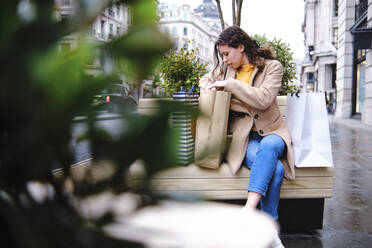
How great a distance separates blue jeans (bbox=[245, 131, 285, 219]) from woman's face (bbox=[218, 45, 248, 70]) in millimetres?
658

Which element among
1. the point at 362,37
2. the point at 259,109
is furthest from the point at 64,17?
the point at 362,37

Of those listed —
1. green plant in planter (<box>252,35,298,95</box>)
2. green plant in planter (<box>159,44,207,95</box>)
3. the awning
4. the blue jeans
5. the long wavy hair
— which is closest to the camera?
the blue jeans

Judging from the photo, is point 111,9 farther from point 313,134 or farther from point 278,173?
point 313,134

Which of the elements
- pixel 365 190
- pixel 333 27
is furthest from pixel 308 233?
pixel 333 27

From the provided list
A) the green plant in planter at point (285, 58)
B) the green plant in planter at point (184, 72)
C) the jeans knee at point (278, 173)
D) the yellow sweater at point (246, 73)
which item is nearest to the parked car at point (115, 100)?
the jeans knee at point (278, 173)

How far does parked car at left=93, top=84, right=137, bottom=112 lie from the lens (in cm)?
43

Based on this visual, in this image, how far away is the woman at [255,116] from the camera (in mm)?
2441

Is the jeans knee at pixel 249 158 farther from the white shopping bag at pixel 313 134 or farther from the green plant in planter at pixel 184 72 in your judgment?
the green plant in planter at pixel 184 72

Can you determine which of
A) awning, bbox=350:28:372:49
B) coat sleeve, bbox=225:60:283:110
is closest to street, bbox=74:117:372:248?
coat sleeve, bbox=225:60:283:110

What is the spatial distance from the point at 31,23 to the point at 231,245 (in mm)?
403

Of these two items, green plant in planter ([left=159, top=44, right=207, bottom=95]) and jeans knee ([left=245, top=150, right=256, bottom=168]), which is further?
green plant in planter ([left=159, top=44, right=207, bottom=95])

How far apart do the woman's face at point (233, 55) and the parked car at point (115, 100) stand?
8.20 ft

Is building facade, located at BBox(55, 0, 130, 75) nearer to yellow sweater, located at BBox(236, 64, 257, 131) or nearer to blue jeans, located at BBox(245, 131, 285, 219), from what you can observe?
blue jeans, located at BBox(245, 131, 285, 219)

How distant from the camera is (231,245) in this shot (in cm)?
57
